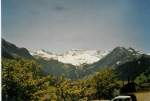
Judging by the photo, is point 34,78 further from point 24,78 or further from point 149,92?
point 149,92

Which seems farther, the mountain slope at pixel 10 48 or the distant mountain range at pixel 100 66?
the distant mountain range at pixel 100 66

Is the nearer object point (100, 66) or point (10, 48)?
point (10, 48)

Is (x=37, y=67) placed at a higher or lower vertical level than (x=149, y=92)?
higher

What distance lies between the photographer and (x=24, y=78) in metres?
25.6

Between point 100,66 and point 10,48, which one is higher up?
point 10,48

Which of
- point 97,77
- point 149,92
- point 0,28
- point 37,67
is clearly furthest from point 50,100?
point 0,28

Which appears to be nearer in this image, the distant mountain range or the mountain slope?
the mountain slope

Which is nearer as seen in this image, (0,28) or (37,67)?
(0,28)

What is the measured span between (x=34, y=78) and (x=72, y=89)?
444 inches

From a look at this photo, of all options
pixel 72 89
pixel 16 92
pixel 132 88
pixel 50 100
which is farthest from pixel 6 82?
pixel 72 89

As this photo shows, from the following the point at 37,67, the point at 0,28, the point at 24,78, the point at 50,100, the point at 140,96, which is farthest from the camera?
the point at 50,100

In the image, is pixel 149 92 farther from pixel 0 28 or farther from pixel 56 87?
pixel 56 87

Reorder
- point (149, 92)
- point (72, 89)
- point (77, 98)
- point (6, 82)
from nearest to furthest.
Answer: point (149, 92) < point (6, 82) < point (72, 89) < point (77, 98)

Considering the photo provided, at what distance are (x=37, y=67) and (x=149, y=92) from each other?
529 inches
